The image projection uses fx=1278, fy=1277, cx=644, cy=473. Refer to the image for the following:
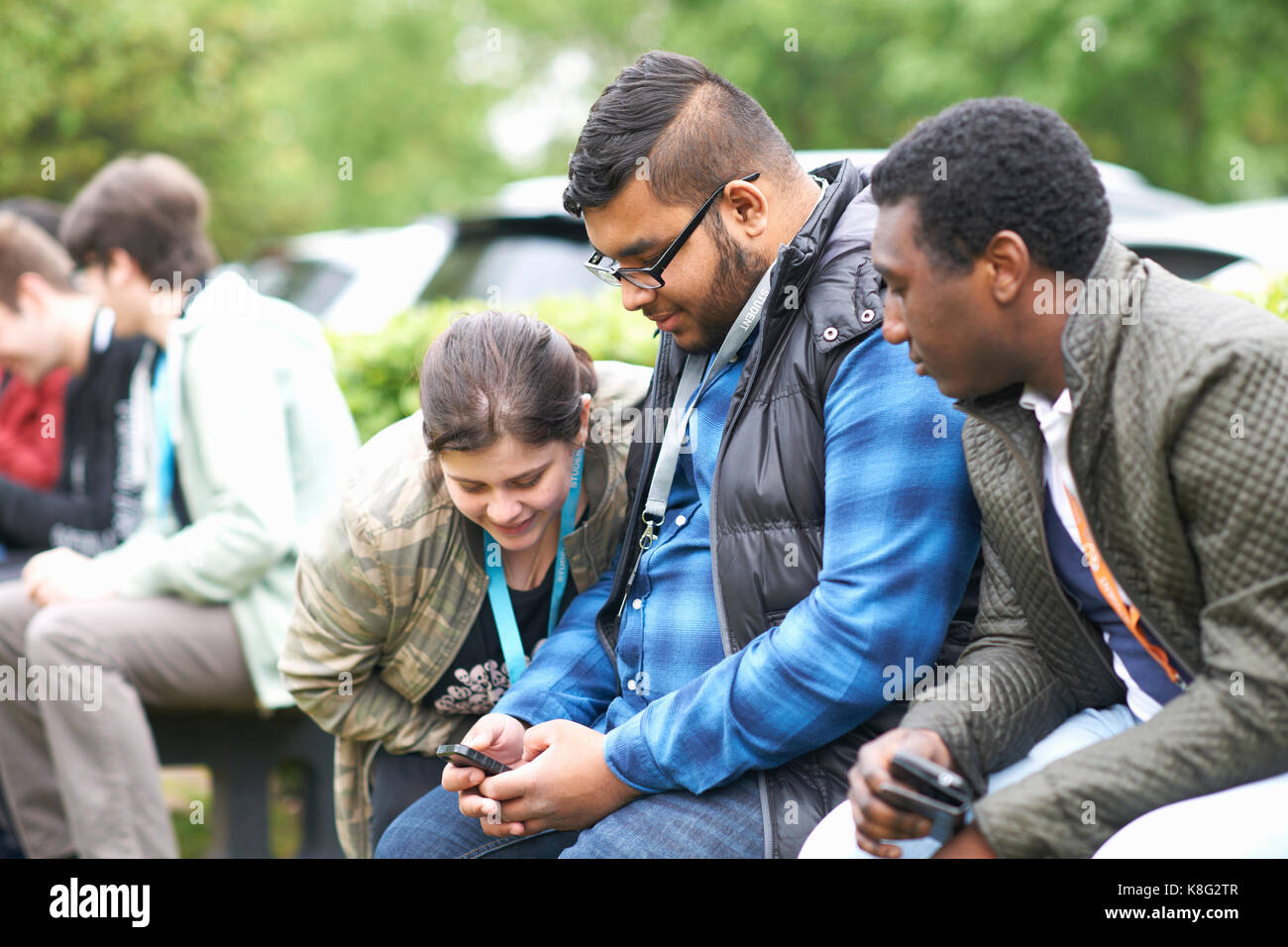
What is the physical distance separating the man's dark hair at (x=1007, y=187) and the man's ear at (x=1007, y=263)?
16mm

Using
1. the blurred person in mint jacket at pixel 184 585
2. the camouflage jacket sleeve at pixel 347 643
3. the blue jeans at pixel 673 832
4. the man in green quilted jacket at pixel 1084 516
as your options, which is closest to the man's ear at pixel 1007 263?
the man in green quilted jacket at pixel 1084 516

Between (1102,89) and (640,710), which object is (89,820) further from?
(1102,89)

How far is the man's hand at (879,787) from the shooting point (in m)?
2.09

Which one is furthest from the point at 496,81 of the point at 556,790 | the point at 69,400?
the point at 556,790

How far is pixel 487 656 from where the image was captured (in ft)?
10.4

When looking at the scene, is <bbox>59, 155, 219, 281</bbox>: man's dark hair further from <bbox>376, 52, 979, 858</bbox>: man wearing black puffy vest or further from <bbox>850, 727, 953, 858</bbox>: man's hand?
<bbox>850, 727, 953, 858</bbox>: man's hand

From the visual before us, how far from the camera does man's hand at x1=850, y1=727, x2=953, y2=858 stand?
2094 mm

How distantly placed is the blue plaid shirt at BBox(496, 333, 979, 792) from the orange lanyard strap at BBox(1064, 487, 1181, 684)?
0.86 ft

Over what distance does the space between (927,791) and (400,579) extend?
1421 mm

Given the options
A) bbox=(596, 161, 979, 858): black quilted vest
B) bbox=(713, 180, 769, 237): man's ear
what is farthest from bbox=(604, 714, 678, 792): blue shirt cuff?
bbox=(713, 180, 769, 237): man's ear

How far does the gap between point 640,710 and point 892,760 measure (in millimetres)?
790

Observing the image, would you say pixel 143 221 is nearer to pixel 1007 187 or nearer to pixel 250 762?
pixel 250 762

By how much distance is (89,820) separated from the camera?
12.5 ft
